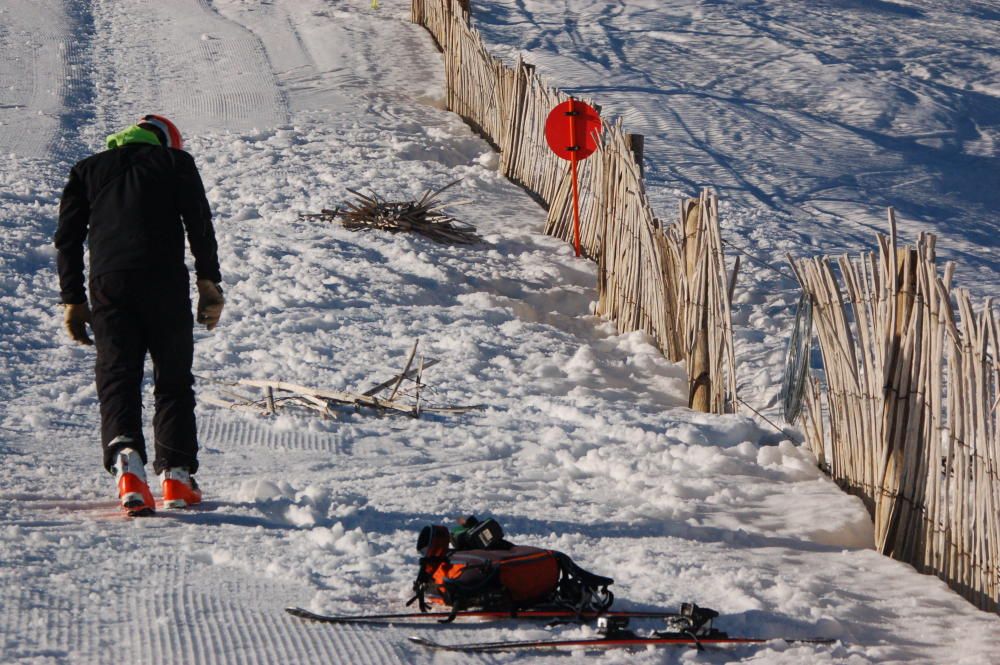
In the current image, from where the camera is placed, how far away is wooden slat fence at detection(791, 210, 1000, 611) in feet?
12.9

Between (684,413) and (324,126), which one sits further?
(324,126)

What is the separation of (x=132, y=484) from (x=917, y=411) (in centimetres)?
267

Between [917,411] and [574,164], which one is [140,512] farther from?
[574,164]

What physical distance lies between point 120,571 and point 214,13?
47.5 ft

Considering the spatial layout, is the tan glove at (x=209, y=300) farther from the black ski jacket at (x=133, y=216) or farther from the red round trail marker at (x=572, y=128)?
the red round trail marker at (x=572, y=128)

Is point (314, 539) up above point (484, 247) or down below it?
above

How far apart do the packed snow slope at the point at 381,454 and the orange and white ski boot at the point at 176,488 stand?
3.4 inches

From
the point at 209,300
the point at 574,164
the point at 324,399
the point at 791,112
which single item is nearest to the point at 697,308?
the point at 324,399

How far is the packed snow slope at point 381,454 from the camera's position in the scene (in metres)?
3.49

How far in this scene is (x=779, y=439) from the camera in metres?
5.68

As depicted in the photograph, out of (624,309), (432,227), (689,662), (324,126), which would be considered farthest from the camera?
(324,126)

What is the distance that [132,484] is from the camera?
166 inches

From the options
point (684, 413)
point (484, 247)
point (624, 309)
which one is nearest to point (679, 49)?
point (484, 247)

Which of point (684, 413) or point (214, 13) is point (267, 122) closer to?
point (214, 13)
